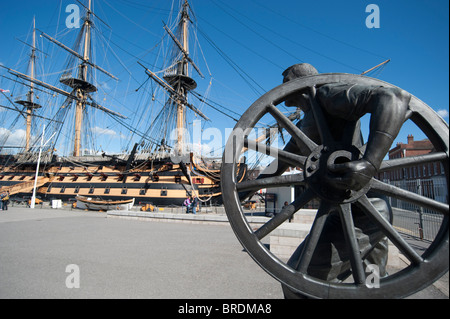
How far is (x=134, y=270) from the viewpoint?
5000mm

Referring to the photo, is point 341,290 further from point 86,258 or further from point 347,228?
point 86,258

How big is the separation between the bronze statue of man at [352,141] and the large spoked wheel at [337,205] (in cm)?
15

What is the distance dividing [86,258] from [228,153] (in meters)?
5.69

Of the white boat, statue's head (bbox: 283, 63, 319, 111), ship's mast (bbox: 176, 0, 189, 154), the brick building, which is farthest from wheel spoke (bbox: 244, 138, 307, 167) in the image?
the brick building

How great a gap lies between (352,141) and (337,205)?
522mm

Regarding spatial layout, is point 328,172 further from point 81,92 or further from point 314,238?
point 81,92

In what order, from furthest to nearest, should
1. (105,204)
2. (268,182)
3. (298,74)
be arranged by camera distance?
(105,204)
(298,74)
(268,182)

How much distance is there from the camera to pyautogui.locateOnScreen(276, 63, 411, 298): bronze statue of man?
1.36 m

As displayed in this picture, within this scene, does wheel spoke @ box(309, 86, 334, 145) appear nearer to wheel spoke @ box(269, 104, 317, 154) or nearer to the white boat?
wheel spoke @ box(269, 104, 317, 154)

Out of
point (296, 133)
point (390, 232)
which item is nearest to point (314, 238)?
point (390, 232)

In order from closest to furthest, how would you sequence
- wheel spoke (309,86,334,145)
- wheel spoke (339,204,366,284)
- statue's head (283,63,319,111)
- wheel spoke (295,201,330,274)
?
1. wheel spoke (339,204,366,284)
2. wheel spoke (295,201,330,274)
3. wheel spoke (309,86,334,145)
4. statue's head (283,63,319,111)

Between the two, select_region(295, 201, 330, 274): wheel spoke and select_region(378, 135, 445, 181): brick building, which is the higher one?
select_region(378, 135, 445, 181): brick building

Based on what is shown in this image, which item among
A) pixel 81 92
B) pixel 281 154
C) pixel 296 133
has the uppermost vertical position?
pixel 81 92
